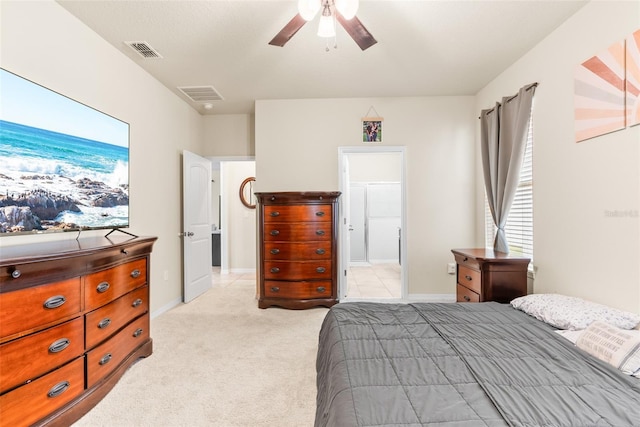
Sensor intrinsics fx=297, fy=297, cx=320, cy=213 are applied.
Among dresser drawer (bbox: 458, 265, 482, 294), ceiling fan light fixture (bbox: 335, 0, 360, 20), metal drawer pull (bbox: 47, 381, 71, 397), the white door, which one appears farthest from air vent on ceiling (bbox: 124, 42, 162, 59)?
dresser drawer (bbox: 458, 265, 482, 294)

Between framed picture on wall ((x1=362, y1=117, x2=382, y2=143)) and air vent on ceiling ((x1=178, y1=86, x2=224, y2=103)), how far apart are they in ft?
6.56

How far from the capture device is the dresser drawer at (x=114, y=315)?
1815mm

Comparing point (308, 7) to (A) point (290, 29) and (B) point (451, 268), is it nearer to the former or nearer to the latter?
(A) point (290, 29)

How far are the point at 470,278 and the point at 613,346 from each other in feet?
5.15

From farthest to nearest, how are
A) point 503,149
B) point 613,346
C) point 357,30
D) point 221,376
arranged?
point 503,149, point 221,376, point 357,30, point 613,346

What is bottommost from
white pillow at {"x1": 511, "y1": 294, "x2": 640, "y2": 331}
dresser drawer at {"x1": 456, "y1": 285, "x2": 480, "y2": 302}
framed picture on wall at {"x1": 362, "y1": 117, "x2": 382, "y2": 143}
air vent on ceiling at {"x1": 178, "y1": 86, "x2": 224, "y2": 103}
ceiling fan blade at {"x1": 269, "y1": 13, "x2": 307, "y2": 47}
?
dresser drawer at {"x1": 456, "y1": 285, "x2": 480, "y2": 302}

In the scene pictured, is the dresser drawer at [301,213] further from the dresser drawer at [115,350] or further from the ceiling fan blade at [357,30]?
the ceiling fan blade at [357,30]

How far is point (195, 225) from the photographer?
422 cm

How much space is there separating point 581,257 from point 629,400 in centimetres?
157

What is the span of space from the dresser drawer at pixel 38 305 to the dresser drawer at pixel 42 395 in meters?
0.29

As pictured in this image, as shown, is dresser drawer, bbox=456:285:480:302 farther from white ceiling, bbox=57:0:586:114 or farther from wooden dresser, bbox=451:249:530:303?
white ceiling, bbox=57:0:586:114

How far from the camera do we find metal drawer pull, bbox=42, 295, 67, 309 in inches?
60.6

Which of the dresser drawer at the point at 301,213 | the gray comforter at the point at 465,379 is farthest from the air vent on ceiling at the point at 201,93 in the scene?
the gray comforter at the point at 465,379

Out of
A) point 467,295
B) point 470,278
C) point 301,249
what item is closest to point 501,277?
point 470,278
